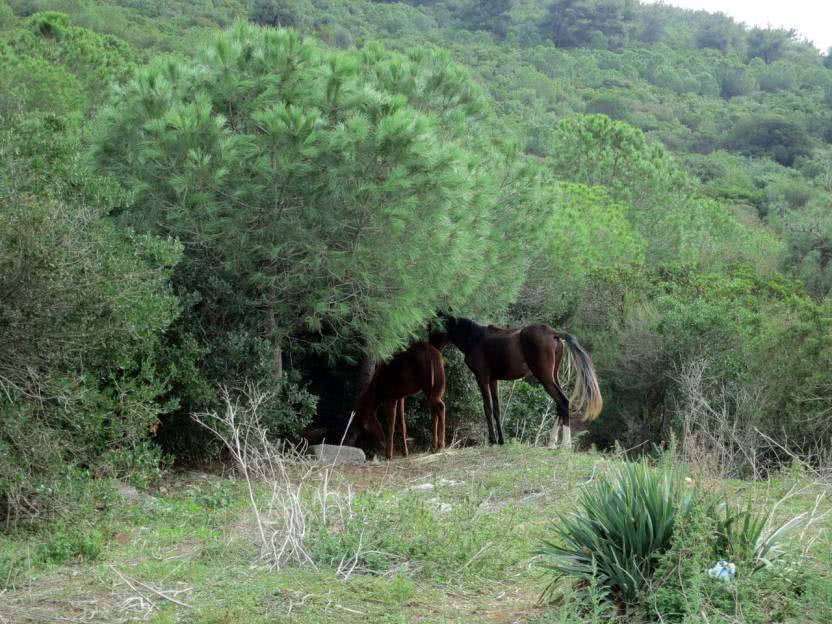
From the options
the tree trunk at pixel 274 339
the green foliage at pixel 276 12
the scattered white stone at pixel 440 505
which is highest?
the green foliage at pixel 276 12

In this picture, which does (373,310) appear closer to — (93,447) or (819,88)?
(93,447)

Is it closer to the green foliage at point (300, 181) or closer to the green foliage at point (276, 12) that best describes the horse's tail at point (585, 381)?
the green foliage at point (300, 181)

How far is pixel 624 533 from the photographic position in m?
6.62

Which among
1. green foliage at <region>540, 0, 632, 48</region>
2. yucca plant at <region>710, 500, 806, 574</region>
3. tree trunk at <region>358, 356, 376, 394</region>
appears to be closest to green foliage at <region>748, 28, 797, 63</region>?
green foliage at <region>540, 0, 632, 48</region>

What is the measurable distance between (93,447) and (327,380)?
24.0 feet

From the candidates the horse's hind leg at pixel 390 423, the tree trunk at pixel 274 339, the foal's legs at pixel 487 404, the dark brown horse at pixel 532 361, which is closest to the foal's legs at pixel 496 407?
the dark brown horse at pixel 532 361

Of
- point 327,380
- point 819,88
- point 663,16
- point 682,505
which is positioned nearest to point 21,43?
point 327,380

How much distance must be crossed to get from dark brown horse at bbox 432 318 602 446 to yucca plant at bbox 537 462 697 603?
7708mm

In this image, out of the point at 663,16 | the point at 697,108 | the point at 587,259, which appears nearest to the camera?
the point at 587,259

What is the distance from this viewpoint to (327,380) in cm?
1847

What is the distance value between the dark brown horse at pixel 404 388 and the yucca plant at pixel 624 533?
8.90 m

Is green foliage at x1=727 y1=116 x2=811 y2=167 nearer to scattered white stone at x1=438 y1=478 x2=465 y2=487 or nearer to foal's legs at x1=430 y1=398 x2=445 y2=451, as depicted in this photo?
foal's legs at x1=430 y1=398 x2=445 y2=451

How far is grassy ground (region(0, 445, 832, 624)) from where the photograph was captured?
6461 millimetres

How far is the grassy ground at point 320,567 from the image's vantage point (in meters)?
6.46
